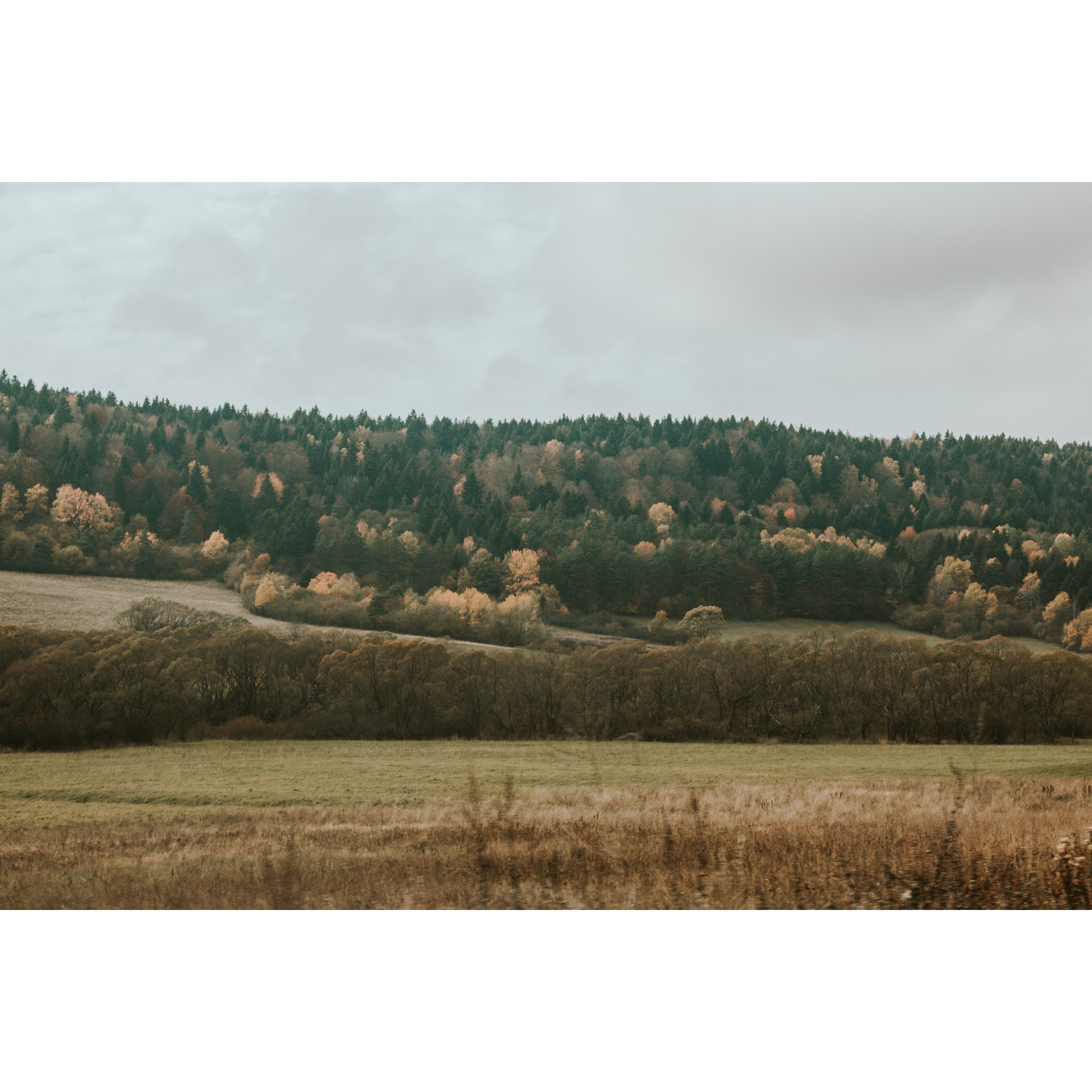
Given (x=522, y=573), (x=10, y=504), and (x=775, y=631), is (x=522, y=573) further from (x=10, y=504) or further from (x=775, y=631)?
(x=10, y=504)

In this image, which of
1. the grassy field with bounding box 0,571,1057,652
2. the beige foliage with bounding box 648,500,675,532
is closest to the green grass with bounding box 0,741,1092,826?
the grassy field with bounding box 0,571,1057,652

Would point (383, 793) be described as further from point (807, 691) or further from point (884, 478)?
point (884, 478)

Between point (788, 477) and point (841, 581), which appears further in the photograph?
point (788, 477)

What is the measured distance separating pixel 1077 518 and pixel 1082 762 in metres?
4.02

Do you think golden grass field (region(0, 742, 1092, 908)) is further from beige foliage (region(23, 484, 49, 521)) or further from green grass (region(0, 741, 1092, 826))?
beige foliage (region(23, 484, 49, 521))

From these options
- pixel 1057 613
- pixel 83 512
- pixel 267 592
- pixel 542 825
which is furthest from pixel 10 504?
pixel 1057 613

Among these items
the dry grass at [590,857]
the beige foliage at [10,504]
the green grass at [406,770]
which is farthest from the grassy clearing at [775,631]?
the beige foliage at [10,504]

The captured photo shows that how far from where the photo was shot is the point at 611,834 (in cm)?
847

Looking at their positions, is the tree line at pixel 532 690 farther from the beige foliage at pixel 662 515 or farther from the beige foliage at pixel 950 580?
the beige foliage at pixel 662 515

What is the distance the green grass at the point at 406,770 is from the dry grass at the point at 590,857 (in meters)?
0.60

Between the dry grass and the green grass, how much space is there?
60 centimetres

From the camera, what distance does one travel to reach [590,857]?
8.04 metres

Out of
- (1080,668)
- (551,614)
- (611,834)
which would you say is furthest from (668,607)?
(1080,668)

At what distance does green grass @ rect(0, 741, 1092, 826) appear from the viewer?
9.92m
